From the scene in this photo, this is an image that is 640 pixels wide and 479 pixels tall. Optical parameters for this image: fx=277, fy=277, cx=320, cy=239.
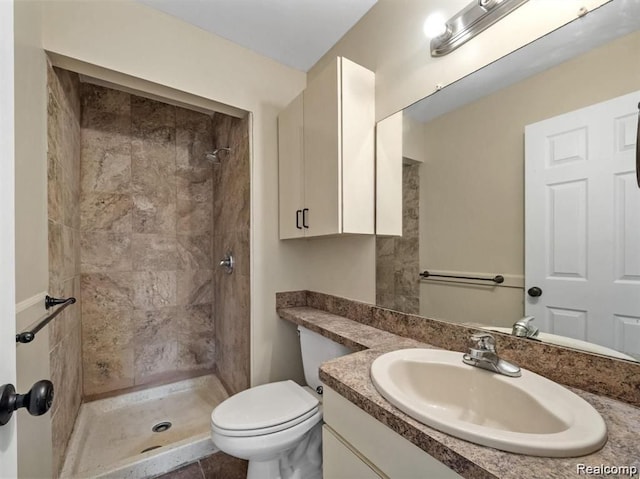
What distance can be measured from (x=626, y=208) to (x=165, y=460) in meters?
2.09

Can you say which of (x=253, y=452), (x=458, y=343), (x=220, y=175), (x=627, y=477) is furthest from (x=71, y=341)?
(x=627, y=477)

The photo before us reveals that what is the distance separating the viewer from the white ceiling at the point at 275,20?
1344mm

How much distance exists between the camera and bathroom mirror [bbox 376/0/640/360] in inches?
28.6

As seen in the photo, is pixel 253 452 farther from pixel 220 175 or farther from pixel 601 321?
pixel 220 175

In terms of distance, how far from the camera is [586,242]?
0.77m

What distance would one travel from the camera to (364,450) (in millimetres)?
724

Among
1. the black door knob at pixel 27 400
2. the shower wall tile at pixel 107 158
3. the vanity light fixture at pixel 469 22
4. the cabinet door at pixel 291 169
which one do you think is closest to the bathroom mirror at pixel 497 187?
the vanity light fixture at pixel 469 22

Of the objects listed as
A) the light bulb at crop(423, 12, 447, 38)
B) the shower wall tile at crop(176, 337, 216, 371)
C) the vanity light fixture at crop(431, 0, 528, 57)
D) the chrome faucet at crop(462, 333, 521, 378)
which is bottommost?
the shower wall tile at crop(176, 337, 216, 371)

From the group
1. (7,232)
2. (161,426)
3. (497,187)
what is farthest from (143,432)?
(497,187)

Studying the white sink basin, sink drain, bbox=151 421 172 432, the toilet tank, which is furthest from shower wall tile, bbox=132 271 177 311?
the white sink basin

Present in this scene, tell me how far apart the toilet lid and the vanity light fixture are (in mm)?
1608

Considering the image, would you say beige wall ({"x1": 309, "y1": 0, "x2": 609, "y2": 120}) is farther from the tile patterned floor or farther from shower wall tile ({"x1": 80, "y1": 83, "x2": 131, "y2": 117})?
the tile patterned floor

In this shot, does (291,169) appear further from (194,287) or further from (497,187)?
(194,287)

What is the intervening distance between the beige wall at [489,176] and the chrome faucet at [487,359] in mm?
174
